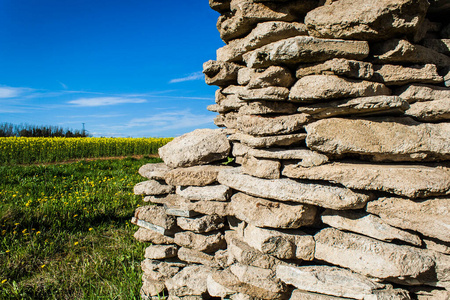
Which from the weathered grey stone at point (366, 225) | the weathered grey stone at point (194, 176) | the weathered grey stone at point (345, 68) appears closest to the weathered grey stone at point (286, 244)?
the weathered grey stone at point (366, 225)

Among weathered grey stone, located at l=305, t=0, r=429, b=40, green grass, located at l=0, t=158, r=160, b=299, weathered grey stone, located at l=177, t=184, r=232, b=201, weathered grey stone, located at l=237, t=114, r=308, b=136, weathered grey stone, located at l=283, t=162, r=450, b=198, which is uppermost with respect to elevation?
weathered grey stone, located at l=305, t=0, r=429, b=40

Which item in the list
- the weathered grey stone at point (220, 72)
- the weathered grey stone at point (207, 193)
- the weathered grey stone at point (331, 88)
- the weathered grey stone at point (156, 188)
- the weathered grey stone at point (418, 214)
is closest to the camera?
the weathered grey stone at point (418, 214)

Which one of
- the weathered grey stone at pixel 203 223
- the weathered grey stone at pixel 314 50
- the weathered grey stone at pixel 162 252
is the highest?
the weathered grey stone at pixel 314 50

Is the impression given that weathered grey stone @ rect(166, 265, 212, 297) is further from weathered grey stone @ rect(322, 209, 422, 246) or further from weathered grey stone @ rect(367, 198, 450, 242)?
weathered grey stone @ rect(367, 198, 450, 242)

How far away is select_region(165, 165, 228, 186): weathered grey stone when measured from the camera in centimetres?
282

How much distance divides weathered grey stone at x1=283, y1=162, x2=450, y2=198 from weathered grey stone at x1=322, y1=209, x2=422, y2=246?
26 cm

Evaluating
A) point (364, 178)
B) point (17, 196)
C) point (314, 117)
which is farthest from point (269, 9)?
point (17, 196)

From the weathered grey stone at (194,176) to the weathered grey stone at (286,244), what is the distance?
790 mm

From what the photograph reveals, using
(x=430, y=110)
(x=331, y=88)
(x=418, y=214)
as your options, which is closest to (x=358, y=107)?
(x=331, y=88)

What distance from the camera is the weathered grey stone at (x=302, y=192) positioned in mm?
2051

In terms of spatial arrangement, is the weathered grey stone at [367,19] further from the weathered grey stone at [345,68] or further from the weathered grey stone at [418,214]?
the weathered grey stone at [418,214]

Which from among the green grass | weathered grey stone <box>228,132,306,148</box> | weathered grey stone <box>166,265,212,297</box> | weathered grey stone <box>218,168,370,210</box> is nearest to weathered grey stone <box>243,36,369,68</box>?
weathered grey stone <box>228,132,306,148</box>

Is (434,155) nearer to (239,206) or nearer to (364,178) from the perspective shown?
(364,178)

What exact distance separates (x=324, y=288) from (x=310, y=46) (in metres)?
1.84
